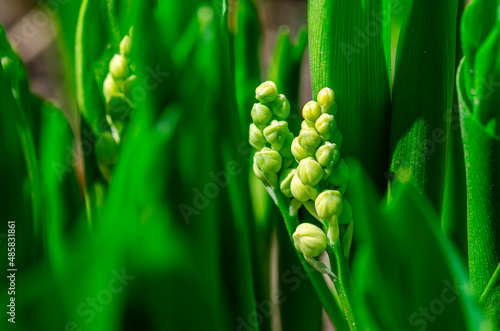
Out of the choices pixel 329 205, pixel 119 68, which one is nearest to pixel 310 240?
pixel 329 205

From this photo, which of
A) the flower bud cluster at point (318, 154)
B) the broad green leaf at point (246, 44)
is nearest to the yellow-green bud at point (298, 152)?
the flower bud cluster at point (318, 154)

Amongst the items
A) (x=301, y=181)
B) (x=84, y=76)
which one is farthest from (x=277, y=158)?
(x=84, y=76)

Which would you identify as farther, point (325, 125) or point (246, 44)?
point (246, 44)

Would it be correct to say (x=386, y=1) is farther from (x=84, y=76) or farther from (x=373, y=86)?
(x=84, y=76)

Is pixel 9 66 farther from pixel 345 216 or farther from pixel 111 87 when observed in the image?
pixel 345 216

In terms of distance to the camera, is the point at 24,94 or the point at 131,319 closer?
the point at 131,319

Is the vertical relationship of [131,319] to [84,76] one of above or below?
below

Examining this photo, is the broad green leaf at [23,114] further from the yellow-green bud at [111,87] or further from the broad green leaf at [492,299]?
the broad green leaf at [492,299]
